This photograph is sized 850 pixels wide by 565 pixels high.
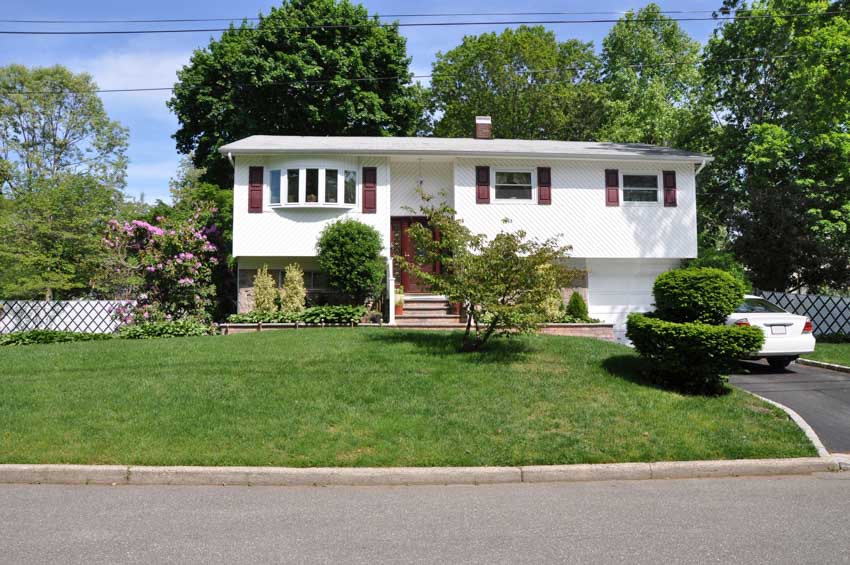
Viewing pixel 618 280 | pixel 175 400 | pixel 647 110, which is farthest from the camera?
pixel 647 110

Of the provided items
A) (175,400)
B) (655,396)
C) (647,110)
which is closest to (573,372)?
(655,396)

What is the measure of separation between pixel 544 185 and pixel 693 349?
10.8m

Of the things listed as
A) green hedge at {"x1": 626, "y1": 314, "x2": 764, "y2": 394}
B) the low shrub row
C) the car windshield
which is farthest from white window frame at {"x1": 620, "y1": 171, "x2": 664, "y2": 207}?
the low shrub row

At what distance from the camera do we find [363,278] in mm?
17188

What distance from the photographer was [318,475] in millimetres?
6449

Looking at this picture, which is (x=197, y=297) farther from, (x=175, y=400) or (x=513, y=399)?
(x=513, y=399)

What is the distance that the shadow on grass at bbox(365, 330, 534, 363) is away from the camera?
10695 mm

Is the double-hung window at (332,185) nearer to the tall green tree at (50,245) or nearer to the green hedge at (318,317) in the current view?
the green hedge at (318,317)

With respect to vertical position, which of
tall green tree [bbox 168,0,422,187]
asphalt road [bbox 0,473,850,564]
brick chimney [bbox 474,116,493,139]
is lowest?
asphalt road [bbox 0,473,850,564]

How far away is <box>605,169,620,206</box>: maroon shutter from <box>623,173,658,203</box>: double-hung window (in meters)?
0.34

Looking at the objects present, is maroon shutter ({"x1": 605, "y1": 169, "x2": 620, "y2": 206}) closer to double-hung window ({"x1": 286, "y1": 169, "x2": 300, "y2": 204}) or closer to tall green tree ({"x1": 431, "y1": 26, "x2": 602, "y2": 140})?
double-hung window ({"x1": 286, "y1": 169, "x2": 300, "y2": 204})

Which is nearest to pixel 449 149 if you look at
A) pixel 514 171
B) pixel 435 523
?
pixel 514 171

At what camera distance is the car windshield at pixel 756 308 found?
1277 cm

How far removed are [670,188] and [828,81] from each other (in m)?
5.20
